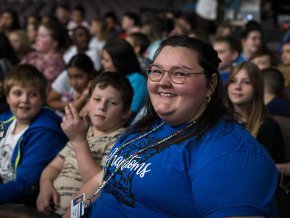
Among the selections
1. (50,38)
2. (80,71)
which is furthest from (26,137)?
(50,38)

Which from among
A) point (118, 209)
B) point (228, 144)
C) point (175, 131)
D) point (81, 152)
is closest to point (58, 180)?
point (81, 152)

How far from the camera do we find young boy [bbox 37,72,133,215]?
229 centimetres

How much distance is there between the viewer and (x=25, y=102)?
2.77 metres

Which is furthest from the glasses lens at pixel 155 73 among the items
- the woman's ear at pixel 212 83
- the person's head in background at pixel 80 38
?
the person's head in background at pixel 80 38

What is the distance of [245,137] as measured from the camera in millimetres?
1646

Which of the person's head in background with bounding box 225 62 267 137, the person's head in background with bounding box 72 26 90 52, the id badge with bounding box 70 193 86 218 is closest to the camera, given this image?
the id badge with bounding box 70 193 86 218

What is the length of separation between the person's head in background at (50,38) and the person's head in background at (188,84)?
343 centimetres

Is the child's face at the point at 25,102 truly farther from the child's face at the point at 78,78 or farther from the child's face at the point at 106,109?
the child's face at the point at 78,78

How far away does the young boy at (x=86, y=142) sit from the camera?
90.3 inches

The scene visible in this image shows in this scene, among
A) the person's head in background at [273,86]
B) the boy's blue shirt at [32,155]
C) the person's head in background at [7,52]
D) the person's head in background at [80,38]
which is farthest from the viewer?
the person's head in background at [80,38]

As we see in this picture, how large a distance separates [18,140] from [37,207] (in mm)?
416

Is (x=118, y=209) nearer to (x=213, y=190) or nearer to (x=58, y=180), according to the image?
(x=213, y=190)

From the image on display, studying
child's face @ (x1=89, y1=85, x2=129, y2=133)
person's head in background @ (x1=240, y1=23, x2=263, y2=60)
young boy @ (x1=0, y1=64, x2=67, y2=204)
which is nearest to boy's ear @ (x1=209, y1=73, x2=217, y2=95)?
child's face @ (x1=89, y1=85, x2=129, y2=133)

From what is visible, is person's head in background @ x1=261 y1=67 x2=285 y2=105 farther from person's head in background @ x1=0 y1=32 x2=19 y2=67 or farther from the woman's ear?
person's head in background @ x1=0 y1=32 x2=19 y2=67
